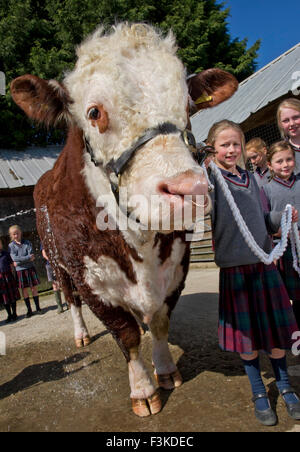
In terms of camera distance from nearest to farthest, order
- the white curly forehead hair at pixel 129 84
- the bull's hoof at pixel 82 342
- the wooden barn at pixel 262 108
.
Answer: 1. the white curly forehead hair at pixel 129 84
2. the bull's hoof at pixel 82 342
3. the wooden barn at pixel 262 108

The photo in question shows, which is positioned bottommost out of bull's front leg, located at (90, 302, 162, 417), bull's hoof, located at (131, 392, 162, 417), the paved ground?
the paved ground

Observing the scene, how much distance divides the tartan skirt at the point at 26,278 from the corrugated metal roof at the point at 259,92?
521 cm

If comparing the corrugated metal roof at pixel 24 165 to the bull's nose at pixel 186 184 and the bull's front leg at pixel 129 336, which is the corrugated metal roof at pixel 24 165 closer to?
the bull's front leg at pixel 129 336

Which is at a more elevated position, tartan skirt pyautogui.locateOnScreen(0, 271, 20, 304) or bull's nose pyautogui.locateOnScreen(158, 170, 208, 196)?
bull's nose pyautogui.locateOnScreen(158, 170, 208, 196)

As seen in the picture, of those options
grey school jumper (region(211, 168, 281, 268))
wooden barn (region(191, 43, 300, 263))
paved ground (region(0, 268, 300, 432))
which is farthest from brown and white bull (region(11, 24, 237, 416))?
wooden barn (region(191, 43, 300, 263))

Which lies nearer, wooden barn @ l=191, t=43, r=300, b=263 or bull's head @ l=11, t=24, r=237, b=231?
bull's head @ l=11, t=24, r=237, b=231

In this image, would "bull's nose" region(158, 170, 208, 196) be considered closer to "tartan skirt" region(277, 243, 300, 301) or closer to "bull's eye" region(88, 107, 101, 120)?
"bull's eye" region(88, 107, 101, 120)

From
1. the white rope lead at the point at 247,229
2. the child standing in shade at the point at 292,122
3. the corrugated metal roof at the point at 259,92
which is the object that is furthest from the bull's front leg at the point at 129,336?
the corrugated metal roof at the point at 259,92

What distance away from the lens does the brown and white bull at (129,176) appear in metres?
1.45

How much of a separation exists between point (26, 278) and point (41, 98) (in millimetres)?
4538

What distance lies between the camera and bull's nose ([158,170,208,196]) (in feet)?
4.25

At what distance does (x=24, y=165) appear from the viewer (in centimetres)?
1100

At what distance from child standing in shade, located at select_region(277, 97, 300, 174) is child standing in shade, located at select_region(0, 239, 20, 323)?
4990 millimetres
